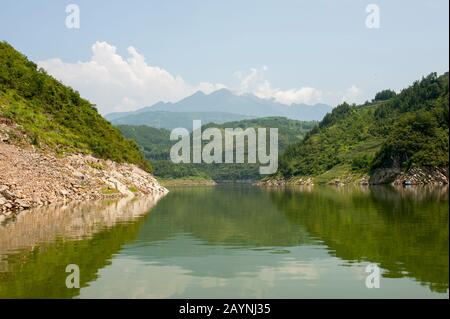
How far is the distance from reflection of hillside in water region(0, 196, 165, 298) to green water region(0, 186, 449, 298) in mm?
71

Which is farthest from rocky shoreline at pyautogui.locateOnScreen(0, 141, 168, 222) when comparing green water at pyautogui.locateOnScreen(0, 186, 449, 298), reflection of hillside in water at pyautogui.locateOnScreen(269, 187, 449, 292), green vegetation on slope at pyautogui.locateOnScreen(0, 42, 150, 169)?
reflection of hillside in water at pyautogui.locateOnScreen(269, 187, 449, 292)

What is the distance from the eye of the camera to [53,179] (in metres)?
104

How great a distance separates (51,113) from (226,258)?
120 m

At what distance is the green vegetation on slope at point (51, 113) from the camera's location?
125m

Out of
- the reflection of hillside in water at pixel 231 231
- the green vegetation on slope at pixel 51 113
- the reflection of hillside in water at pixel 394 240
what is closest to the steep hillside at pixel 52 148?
the green vegetation on slope at pixel 51 113

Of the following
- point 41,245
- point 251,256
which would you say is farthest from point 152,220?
point 251,256

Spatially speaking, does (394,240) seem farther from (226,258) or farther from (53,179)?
(53,179)

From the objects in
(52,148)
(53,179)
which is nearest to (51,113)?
(52,148)

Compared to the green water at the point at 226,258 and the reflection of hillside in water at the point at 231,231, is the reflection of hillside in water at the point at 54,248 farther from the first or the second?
the reflection of hillside in water at the point at 231,231

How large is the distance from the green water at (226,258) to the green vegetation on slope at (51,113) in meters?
66.8

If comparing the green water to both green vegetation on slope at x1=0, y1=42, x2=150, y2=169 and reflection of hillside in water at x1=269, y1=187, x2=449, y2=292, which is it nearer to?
reflection of hillside in water at x1=269, y1=187, x2=449, y2=292

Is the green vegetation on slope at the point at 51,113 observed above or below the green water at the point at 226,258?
above

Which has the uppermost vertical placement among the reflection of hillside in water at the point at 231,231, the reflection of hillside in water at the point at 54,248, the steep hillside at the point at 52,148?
the steep hillside at the point at 52,148
